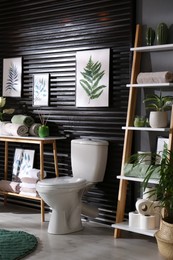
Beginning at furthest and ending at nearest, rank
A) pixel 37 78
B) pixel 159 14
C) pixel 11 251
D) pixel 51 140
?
pixel 37 78
pixel 51 140
pixel 159 14
pixel 11 251

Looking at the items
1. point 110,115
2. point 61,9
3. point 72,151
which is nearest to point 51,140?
point 72,151

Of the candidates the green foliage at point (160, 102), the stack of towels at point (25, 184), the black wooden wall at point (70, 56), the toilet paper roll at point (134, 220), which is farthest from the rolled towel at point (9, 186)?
the green foliage at point (160, 102)

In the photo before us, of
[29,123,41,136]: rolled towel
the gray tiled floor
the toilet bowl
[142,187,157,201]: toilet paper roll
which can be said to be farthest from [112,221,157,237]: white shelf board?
[29,123,41,136]: rolled towel

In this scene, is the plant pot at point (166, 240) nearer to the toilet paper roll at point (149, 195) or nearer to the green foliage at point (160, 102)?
the toilet paper roll at point (149, 195)

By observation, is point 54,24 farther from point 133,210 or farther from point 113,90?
point 133,210

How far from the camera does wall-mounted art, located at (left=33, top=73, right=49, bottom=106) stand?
492 centimetres

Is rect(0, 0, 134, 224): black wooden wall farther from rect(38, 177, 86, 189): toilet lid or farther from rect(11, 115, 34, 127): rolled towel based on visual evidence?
rect(38, 177, 86, 189): toilet lid

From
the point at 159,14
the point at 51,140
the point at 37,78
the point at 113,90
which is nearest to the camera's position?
the point at 159,14

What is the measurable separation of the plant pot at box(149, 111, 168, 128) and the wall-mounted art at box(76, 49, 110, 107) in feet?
2.31

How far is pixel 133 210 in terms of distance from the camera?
4219 millimetres

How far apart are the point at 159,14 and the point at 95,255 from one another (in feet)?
7.11

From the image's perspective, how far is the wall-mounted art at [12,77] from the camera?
5.20 m

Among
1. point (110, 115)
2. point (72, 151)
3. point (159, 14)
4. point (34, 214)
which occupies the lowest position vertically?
point (34, 214)

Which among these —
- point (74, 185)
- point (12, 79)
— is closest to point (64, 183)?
point (74, 185)
